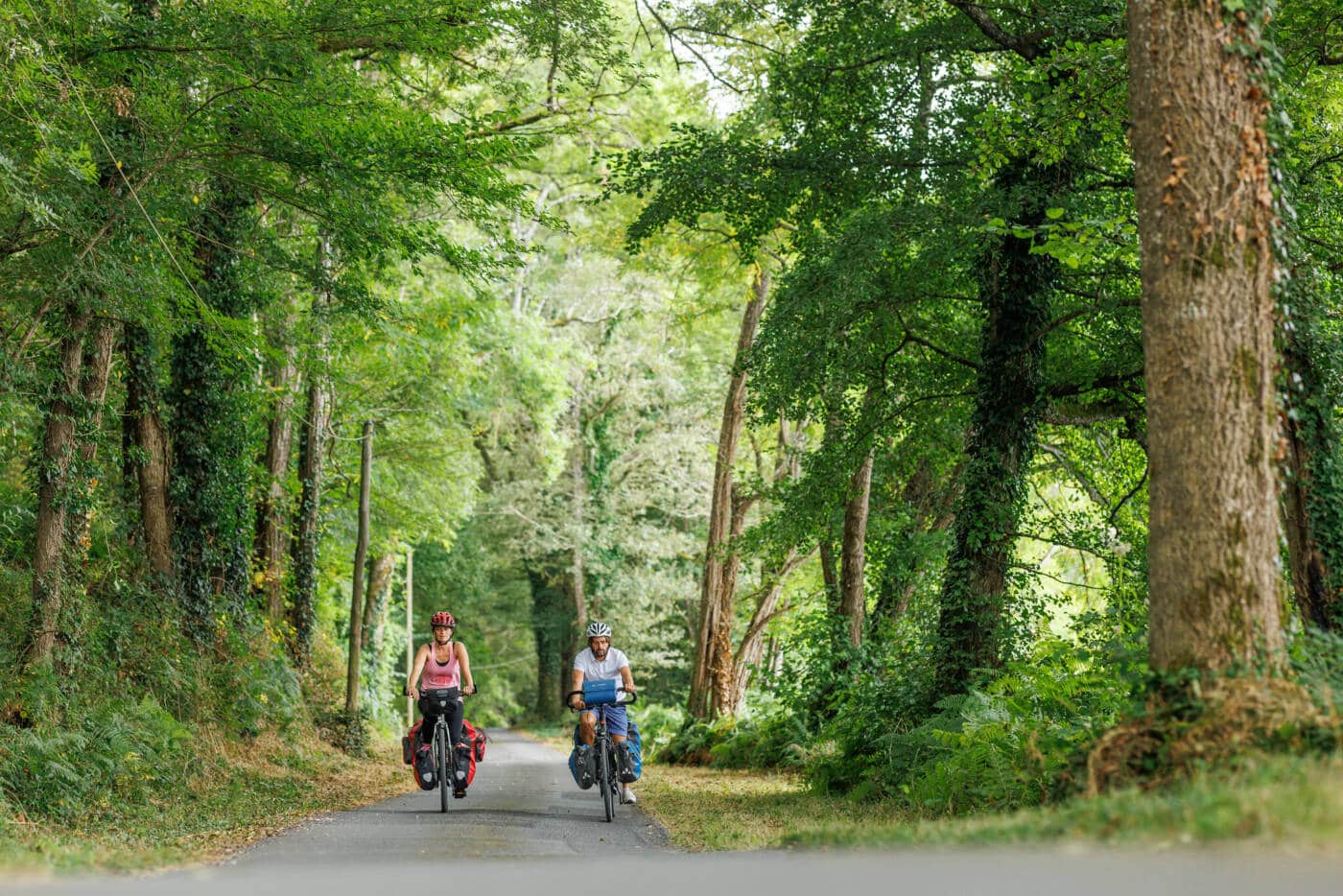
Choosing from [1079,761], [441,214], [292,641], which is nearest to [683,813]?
[1079,761]

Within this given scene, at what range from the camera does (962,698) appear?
12258 mm

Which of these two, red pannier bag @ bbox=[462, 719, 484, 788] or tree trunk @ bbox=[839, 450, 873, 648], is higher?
tree trunk @ bbox=[839, 450, 873, 648]

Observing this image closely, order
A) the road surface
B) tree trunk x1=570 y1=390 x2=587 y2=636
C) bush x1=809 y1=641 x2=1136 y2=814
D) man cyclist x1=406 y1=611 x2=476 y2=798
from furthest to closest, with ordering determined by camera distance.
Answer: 1. tree trunk x1=570 y1=390 x2=587 y2=636
2. man cyclist x1=406 y1=611 x2=476 y2=798
3. bush x1=809 y1=641 x2=1136 y2=814
4. the road surface

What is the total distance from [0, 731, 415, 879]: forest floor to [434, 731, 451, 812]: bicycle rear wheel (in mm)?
1362

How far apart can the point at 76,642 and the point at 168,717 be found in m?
1.53

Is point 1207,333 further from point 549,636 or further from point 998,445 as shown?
point 549,636

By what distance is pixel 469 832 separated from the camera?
9.97 meters

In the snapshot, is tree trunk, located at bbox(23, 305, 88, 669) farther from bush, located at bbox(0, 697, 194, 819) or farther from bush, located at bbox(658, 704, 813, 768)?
bush, located at bbox(658, 704, 813, 768)

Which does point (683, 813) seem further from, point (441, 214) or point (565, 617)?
point (565, 617)

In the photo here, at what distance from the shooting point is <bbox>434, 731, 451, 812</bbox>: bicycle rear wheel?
12.1 m

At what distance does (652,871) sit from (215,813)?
772cm

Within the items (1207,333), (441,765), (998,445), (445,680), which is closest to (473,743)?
(441,765)

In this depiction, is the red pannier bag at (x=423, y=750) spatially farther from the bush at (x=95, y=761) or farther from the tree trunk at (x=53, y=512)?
the tree trunk at (x=53, y=512)

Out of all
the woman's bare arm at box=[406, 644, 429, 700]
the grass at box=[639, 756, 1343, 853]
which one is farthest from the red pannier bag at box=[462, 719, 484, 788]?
the grass at box=[639, 756, 1343, 853]
